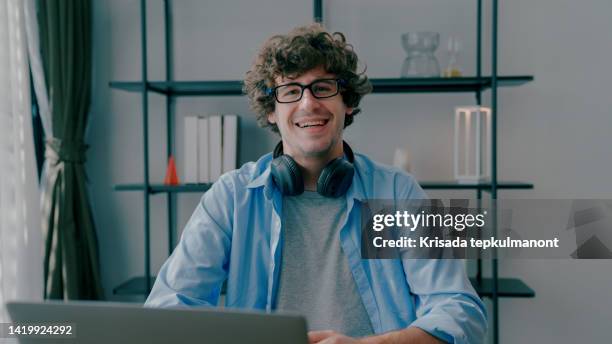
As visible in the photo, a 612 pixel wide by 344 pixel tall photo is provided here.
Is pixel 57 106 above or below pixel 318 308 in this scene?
above

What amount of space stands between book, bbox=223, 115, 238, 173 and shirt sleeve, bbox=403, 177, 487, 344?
1144mm

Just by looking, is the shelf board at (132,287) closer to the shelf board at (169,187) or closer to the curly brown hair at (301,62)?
the shelf board at (169,187)

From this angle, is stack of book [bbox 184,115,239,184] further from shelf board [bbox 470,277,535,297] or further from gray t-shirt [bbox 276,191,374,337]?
shelf board [bbox 470,277,535,297]

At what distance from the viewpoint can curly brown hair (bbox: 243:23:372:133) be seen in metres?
1.45

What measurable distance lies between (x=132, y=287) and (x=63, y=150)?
650 millimetres

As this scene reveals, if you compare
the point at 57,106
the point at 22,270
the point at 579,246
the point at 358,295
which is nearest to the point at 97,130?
the point at 57,106

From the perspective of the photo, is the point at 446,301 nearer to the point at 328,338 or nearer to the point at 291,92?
the point at 328,338

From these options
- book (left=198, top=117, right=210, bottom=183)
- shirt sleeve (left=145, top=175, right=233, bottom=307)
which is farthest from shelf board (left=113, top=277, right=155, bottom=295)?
shirt sleeve (left=145, top=175, right=233, bottom=307)

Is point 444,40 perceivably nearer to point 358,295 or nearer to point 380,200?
point 380,200

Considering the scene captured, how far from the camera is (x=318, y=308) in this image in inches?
53.4

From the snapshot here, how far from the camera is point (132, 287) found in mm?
2414

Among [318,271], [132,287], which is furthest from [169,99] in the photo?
[318,271]

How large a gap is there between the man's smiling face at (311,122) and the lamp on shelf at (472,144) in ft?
3.11

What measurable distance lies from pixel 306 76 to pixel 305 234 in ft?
1.35
